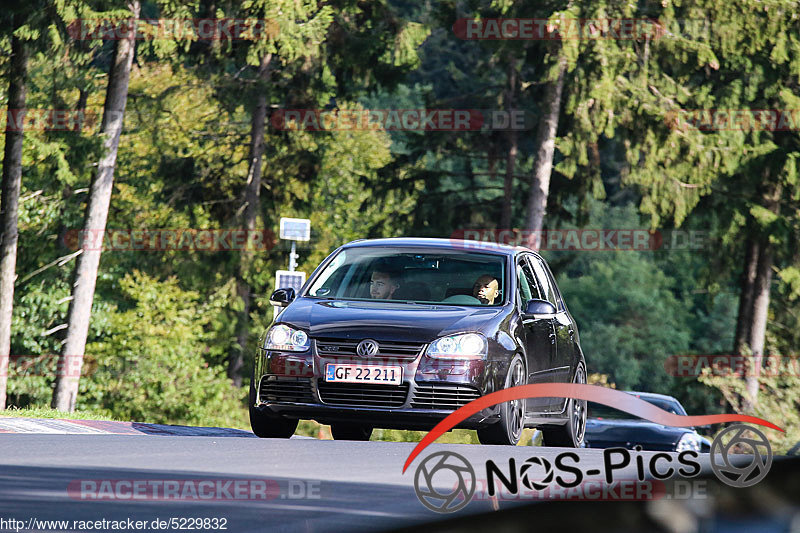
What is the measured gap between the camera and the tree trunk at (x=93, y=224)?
27297 mm

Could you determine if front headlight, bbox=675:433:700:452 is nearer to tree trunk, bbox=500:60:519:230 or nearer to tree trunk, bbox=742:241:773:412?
tree trunk, bbox=742:241:773:412

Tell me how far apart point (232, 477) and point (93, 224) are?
21.0 m

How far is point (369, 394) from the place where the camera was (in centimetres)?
974

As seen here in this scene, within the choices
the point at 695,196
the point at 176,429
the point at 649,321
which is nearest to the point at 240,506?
the point at 176,429

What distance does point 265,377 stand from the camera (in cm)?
1018

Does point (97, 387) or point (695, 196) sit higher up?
point (695, 196)

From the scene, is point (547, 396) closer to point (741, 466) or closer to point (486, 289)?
point (486, 289)

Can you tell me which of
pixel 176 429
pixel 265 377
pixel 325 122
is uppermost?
pixel 325 122

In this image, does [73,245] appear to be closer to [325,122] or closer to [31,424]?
[325,122]

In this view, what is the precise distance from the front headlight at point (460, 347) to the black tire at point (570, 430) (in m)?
1.73

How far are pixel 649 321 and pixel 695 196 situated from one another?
46.0m

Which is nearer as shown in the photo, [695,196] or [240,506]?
[240,506]

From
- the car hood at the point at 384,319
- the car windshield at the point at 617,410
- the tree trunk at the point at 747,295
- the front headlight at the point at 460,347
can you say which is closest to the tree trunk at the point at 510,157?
the tree trunk at the point at 747,295

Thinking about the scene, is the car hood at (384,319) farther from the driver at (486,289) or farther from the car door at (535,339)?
the car door at (535,339)
